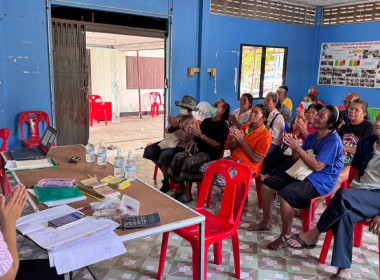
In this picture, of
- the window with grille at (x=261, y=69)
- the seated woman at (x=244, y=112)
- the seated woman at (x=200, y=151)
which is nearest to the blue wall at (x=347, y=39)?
the window with grille at (x=261, y=69)

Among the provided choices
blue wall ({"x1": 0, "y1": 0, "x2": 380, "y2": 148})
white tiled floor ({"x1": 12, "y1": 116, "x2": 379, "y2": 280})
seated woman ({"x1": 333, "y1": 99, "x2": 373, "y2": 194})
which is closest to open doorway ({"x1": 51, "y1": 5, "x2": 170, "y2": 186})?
blue wall ({"x1": 0, "y1": 0, "x2": 380, "y2": 148})

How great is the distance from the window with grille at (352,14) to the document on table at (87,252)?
7.04m

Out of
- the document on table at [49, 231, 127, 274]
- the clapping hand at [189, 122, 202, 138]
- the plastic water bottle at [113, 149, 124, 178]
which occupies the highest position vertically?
the clapping hand at [189, 122, 202, 138]

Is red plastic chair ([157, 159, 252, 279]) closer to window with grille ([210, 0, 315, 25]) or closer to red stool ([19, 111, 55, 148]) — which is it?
red stool ([19, 111, 55, 148])

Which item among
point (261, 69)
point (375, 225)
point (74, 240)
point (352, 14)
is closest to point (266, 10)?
point (261, 69)

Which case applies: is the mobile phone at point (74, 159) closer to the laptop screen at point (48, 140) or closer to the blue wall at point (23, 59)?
the laptop screen at point (48, 140)

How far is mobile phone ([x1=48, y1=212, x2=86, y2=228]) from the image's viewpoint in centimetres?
166

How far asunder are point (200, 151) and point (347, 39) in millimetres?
5099

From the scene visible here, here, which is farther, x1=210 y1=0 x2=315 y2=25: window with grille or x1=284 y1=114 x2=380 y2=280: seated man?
x1=210 y1=0 x2=315 y2=25: window with grille

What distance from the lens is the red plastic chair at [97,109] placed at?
28.6ft

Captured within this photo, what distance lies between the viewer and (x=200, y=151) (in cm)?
391

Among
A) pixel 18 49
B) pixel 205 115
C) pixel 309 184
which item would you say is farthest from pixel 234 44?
pixel 309 184

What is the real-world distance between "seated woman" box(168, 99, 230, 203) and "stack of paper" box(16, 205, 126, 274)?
1.97m

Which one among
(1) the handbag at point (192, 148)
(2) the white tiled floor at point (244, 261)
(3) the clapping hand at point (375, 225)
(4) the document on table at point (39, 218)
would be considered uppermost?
(4) the document on table at point (39, 218)
